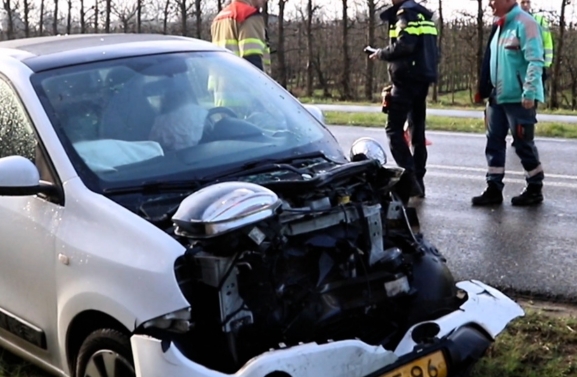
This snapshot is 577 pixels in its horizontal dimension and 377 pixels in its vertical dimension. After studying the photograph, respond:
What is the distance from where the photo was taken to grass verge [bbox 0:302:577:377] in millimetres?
3891

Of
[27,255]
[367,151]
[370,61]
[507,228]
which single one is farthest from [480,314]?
[370,61]

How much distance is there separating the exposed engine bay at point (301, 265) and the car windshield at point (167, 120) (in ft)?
1.11

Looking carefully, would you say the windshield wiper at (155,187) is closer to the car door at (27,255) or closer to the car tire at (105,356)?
the car door at (27,255)

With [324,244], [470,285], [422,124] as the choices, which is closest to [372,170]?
[324,244]

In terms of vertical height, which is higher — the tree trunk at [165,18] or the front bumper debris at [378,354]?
the tree trunk at [165,18]

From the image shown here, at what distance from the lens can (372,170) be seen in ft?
11.8

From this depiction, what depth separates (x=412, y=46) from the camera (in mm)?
7336

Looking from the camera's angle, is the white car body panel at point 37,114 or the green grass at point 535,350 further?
the green grass at point 535,350

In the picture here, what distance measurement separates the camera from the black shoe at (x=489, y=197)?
299 inches

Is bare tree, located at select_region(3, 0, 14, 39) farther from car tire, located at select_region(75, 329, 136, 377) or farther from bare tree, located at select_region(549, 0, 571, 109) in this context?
car tire, located at select_region(75, 329, 136, 377)

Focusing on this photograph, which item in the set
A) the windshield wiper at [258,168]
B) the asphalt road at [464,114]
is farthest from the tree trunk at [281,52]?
the windshield wiper at [258,168]

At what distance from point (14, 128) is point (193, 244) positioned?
138 centimetres

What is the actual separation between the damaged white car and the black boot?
12.4 feet

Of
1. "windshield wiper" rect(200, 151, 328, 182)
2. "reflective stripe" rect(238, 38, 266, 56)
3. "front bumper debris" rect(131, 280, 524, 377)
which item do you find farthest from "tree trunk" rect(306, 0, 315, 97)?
"front bumper debris" rect(131, 280, 524, 377)
